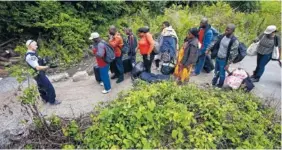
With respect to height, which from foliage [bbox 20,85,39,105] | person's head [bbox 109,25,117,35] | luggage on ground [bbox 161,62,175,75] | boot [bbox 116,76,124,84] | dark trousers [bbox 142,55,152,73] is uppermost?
person's head [bbox 109,25,117,35]

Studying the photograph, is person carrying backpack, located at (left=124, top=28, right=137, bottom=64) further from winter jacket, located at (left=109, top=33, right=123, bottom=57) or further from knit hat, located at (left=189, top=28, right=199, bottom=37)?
knit hat, located at (left=189, top=28, right=199, bottom=37)

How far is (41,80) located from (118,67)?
1854 millimetres

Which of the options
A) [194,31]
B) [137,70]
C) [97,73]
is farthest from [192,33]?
[97,73]

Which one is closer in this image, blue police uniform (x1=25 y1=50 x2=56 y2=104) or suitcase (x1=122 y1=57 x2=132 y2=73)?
blue police uniform (x1=25 y1=50 x2=56 y2=104)

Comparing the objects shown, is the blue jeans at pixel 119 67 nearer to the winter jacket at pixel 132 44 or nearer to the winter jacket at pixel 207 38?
the winter jacket at pixel 132 44

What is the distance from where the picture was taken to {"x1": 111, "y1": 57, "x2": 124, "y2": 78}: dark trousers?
6.94 m

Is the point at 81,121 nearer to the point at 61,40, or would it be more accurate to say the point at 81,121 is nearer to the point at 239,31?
the point at 61,40

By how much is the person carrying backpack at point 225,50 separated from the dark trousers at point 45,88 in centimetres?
369

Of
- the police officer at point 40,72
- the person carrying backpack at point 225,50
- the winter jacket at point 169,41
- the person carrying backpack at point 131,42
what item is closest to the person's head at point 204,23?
the person carrying backpack at point 225,50

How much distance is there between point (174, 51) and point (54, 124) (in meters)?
3.33

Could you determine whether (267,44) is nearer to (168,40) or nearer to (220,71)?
(220,71)

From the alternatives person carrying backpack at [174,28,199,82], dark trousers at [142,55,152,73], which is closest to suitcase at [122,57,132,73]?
dark trousers at [142,55,152,73]

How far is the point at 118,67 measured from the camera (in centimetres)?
703

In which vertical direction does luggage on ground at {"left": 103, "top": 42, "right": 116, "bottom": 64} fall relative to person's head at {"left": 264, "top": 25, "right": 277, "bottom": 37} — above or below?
below
